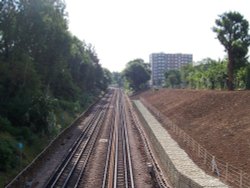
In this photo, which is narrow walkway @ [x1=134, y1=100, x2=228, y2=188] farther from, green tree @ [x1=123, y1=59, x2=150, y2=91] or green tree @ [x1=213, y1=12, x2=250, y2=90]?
green tree @ [x1=123, y1=59, x2=150, y2=91]

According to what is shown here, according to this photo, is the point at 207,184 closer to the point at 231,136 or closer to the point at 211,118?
the point at 231,136

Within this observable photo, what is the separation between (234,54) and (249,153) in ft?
95.4

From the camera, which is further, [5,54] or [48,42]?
[48,42]

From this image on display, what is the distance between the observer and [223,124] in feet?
98.6

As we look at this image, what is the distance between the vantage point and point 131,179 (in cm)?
2355

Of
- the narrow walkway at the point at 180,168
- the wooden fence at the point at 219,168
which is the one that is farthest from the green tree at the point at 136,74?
the narrow walkway at the point at 180,168

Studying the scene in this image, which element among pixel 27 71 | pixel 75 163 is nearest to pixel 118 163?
pixel 75 163

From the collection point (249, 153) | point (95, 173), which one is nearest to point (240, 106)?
point (249, 153)

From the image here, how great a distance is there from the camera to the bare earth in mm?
23078

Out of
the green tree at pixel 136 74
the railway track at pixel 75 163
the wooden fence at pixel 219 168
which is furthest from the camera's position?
the green tree at pixel 136 74

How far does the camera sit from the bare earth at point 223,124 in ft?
75.7

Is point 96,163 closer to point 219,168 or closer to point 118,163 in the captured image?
point 118,163

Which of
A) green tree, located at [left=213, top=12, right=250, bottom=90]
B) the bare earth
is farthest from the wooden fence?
green tree, located at [left=213, top=12, right=250, bottom=90]

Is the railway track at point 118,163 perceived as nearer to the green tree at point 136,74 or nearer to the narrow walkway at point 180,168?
the narrow walkway at point 180,168
